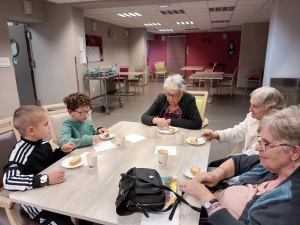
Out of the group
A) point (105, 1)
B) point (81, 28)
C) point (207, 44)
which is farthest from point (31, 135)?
point (207, 44)

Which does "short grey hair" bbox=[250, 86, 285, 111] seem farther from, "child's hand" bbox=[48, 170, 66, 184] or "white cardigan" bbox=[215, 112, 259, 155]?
"child's hand" bbox=[48, 170, 66, 184]

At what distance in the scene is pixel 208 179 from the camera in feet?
4.18

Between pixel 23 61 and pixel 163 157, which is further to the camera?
pixel 23 61

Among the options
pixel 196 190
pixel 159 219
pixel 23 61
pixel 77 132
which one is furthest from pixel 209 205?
pixel 23 61

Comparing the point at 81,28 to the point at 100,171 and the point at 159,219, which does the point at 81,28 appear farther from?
the point at 159,219

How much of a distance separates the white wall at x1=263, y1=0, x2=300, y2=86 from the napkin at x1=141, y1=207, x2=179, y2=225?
4.42 m

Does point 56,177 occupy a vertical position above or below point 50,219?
above

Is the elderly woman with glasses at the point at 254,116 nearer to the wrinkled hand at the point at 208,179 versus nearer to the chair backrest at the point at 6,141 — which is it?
the wrinkled hand at the point at 208,179

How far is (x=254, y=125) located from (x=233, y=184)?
674 mm

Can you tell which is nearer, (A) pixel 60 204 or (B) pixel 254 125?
(A) pixel 60 204

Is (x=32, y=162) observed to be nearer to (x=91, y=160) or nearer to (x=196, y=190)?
(x=91, y=160)

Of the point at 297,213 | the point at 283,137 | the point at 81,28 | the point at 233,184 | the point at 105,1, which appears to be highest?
the point at 105,1

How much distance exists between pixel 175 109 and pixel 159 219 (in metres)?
1.52

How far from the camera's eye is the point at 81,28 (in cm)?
525
